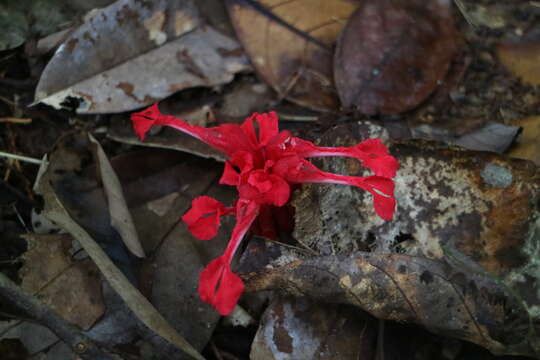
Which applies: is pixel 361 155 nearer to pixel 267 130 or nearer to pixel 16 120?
pixel 267 130

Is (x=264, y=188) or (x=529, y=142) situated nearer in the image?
(x=264, y=188)

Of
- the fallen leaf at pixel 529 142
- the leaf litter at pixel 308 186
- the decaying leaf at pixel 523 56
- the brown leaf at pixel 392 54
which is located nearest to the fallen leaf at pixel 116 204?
the leaf litter at pixel 308 186

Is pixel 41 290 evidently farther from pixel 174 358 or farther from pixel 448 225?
pixel 448 225

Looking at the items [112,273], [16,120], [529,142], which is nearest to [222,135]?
[112,273]

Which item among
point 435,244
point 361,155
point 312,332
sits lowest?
point 312,332

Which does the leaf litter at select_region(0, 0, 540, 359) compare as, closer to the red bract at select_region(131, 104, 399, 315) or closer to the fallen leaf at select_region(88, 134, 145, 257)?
the fallen leaf at select_region(88, 134, 145, 257)

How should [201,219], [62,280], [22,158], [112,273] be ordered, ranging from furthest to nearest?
1. [22,158]
2. [62,280]
3. [112,273]
4. [201,219]

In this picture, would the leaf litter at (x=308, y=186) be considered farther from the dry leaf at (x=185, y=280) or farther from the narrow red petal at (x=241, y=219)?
the narrow red petal at (x=241, y=219)

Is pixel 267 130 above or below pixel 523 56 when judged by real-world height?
above
